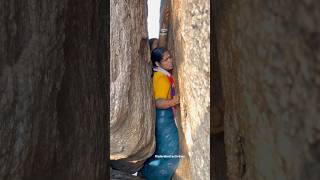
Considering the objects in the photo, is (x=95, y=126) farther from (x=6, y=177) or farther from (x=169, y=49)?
(x=169, y=49)

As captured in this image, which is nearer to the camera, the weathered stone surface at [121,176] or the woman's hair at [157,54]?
the woman's hair at [157,54]

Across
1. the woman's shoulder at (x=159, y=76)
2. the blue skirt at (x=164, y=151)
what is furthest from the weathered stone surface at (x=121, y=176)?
the woman's shoulder at (x=159, y=76)

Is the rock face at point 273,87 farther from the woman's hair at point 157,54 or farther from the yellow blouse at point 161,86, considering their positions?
the woman's hair at point 157,54

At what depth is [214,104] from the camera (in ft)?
3.59

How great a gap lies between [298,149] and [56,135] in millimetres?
761

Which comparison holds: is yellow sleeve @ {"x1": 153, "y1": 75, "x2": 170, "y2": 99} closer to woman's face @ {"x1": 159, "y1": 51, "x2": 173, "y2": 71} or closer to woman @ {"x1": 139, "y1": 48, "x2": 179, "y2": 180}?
woman @ {"x1": 139, "y1": 48, "x2": 179, "y2": 180}

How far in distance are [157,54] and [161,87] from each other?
1.07 ft

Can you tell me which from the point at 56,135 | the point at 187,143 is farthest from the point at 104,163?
the point at 187,143

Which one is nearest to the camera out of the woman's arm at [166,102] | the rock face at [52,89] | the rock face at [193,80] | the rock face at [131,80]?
the rock face at [52,89]

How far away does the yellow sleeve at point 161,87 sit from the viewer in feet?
16.4

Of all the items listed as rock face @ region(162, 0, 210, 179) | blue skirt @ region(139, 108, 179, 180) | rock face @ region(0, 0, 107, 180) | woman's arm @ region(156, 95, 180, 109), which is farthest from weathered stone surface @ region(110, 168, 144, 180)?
rock face @ region(0, 0, 107, 180)

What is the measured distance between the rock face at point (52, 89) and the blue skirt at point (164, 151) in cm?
344

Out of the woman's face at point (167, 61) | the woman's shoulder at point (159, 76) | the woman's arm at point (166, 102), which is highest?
the woman's face at point (167, 61)

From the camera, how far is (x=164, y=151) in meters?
5.14
